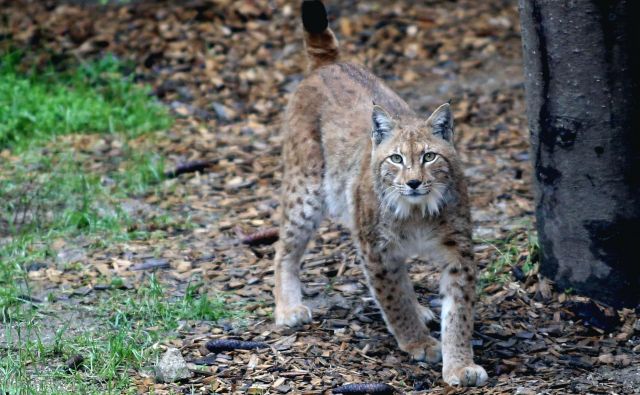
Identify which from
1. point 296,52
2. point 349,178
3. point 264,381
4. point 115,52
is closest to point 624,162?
point 349,178

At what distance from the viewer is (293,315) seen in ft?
18.6

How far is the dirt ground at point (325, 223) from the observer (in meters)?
5.16

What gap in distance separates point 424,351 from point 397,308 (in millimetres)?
253

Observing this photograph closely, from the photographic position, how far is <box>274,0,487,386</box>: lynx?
16.8ft

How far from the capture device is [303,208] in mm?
5945

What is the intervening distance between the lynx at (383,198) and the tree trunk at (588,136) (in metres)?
0.57

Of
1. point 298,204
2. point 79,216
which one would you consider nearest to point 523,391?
point 298,204

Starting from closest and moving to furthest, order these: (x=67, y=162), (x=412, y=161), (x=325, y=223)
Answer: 1. (x=412, y=161)
2. (x=325, y=223)
3. (x=67, y=162)

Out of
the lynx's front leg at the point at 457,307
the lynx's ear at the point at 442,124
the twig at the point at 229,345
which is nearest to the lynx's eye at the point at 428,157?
the lynx's ear at the point at 442,124

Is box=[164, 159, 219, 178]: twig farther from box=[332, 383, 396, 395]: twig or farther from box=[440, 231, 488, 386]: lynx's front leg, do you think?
box=[332, 383, 396, 395]: twig

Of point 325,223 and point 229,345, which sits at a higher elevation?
point 325,223

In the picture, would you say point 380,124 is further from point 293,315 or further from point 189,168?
point 189,168

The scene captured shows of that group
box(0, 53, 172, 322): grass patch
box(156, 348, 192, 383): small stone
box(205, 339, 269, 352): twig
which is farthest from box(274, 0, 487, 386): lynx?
box(0, 53, 172, 322): grass patch

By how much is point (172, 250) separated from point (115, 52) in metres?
3.72
